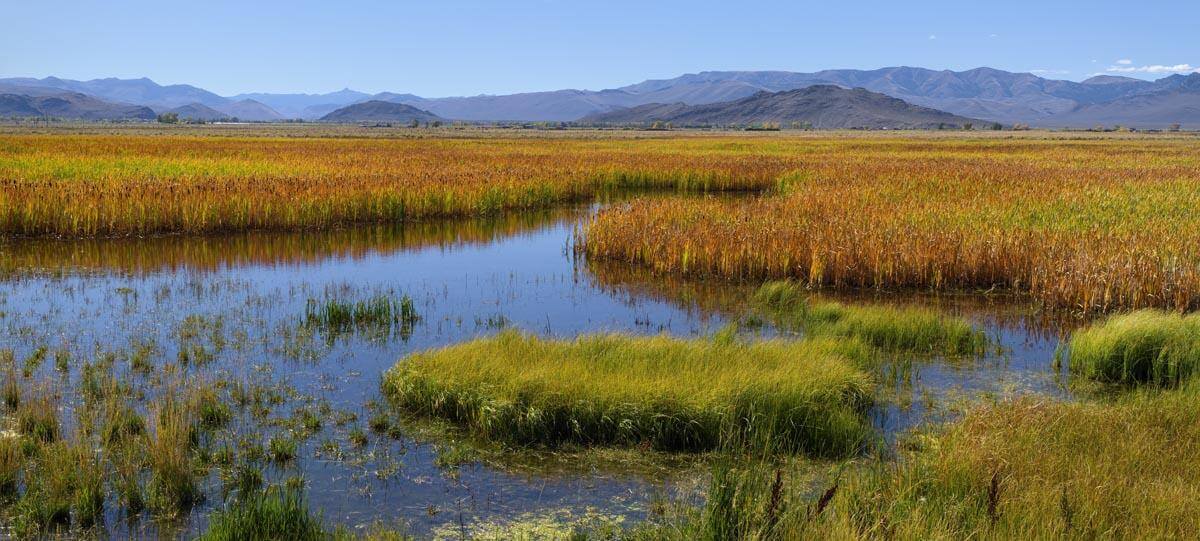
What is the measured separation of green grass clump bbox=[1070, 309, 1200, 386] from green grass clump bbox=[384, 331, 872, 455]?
125 inches

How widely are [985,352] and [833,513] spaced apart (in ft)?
23.0

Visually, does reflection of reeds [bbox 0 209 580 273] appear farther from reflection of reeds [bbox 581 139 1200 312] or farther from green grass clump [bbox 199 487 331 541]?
green grass clump [bbox 199 487 331 541]

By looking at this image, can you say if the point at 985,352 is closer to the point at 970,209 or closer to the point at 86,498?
the point at 86,498

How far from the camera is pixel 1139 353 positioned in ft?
33.7

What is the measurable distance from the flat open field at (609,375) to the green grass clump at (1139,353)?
0.13 ft

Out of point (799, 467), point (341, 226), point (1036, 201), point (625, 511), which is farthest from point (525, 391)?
point (1036, 201)

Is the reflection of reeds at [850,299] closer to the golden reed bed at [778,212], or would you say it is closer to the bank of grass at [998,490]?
the golden reed bed at [778,212]

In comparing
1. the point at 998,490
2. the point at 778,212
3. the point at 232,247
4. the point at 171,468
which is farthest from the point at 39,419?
the point at 778,212

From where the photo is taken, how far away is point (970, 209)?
22.6m

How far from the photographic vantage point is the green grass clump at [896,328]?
38.4 feet

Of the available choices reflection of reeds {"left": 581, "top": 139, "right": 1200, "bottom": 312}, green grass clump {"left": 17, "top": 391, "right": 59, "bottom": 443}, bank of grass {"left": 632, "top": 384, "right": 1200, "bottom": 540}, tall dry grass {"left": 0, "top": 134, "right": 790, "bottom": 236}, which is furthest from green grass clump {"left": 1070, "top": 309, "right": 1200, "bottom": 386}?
tall dry grass {"left": 0, "top": 134, "right": 790, "bottom": 236}

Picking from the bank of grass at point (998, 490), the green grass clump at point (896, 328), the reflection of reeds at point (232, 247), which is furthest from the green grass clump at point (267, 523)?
the reflection of reeds at point (232, 247)

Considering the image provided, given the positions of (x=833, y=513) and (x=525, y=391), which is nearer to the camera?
(x=833, y=513)

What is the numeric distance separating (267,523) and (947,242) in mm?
14267
